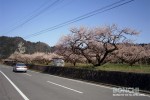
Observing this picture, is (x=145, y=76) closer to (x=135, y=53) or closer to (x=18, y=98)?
(x=18, y=98)

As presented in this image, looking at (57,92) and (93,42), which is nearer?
(57,92)

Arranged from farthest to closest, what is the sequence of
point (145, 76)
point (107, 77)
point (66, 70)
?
point (66, 70)
point (107, 77)
point (145, 76)

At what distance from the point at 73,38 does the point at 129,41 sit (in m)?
8.94

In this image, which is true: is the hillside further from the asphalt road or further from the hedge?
the asphalt road

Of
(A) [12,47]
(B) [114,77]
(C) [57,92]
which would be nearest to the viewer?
(C) [57,92]

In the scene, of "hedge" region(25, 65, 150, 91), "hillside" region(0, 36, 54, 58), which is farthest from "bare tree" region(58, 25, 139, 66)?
"hillside" region(0, 36, 54, 58)

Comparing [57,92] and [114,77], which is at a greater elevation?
[114,77]

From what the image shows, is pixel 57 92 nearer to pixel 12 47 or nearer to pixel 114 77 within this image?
pixel 114 77

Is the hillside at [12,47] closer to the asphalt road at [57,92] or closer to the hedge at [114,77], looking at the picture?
the hedge at [114,77]

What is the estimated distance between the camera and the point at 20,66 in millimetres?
39500

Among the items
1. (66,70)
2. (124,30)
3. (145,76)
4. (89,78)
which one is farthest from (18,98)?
(124,30)

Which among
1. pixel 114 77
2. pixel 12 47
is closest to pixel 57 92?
pixel 114 77

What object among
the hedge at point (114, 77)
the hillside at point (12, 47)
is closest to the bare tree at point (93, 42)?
the hedge at point (114, 77)

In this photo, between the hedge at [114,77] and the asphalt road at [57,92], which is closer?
the asphalt road at [57,92]
